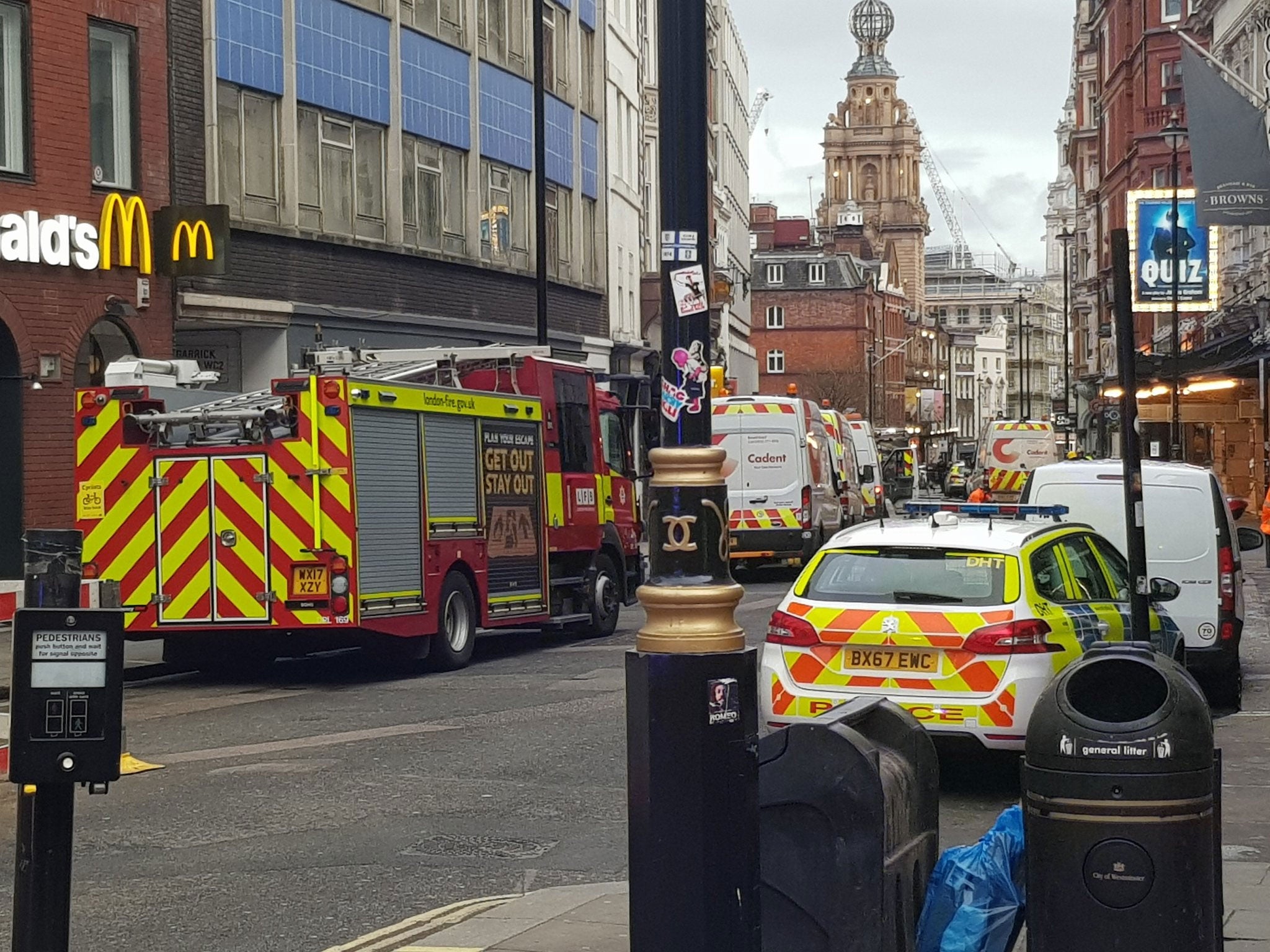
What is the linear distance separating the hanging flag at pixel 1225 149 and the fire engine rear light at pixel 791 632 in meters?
16.5

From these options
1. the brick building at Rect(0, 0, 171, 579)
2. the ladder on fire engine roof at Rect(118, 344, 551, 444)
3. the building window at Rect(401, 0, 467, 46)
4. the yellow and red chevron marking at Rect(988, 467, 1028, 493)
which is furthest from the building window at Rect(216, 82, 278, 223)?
the yellow and red chevron marking at Rect(988, 467, 1028, 493)

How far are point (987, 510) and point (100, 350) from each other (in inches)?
598

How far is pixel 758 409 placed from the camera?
95.6ft

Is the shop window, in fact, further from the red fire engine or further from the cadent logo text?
the red fire engine

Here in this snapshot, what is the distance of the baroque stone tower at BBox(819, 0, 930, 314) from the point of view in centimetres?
17900

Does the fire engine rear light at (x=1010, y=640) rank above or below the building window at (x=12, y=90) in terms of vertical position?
below

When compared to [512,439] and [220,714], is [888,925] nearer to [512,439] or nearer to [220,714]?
[220,714]

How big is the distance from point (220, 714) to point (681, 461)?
9912 millimetres

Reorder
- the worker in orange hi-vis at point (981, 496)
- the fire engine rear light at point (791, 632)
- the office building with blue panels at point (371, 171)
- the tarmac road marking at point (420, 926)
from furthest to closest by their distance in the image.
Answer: the worker in orange hi-vis at point (981, 496) → the office building with blue panels at point (371, 171) → the fire engine rear light at point (791, 632) → the tarmac road marking at point (420, 926)

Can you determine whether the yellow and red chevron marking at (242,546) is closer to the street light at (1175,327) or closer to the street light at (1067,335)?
the street light at (1175,327)

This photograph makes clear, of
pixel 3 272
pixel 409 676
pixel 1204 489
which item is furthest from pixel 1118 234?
pixel 3 272

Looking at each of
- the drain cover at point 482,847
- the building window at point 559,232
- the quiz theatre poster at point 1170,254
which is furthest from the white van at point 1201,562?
the quiz theatre poster at point 1170,254

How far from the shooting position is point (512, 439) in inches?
739

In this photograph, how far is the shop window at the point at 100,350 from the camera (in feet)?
77.3
